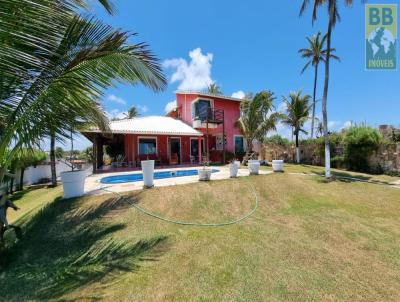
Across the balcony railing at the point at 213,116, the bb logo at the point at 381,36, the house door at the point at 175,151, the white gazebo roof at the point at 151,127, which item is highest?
the bb logo at the point at 381,36

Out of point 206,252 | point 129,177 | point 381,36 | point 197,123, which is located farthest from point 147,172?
point 381,36

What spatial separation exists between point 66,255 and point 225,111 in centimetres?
1966

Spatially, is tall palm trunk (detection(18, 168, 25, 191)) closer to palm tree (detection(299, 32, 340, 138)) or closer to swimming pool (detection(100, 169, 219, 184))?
swimming pool (detection(100, 169, 219, 184))

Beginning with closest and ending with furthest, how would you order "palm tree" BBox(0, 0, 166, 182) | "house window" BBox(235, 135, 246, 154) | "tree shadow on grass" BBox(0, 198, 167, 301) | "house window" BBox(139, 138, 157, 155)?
1. "palm tree" BBox(0, 0, 166, 182)
2. "tree shadow on grass" BBox(0, 198, 167, 301)
3. "house window" BBox(139, 138, 157, 155)
4. "house window" BBox(235, 135, 246, 154)

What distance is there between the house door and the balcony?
2348mm

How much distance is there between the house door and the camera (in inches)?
774

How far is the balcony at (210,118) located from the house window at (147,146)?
4287 millimetres

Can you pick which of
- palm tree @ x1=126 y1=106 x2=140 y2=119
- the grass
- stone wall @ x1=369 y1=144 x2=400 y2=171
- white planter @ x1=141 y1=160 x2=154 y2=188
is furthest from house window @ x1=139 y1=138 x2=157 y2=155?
palm tree @ x1=126 y1=106 x2=140 y2=119

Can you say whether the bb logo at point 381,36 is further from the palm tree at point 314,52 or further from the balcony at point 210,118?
the palm tree at point 314,52

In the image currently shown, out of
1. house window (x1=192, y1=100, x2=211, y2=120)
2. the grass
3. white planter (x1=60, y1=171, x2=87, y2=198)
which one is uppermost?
house window (x1=192, y1=100, x2=211, y2=120)

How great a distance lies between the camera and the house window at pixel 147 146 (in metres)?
18.4

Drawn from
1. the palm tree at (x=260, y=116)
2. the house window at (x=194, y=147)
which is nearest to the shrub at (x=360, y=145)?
the palm tree at (x=260, y=116)

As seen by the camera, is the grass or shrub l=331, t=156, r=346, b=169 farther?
shrub l=331, t=156, r=346, b=169

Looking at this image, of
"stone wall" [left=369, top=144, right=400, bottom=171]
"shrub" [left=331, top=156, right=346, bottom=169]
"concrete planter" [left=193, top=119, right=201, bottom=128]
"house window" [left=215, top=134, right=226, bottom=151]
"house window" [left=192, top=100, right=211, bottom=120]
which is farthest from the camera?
"house window" [left=215, top=134, right=226, bottom=151]
